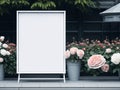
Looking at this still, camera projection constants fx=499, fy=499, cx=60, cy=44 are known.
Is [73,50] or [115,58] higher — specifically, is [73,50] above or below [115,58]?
above

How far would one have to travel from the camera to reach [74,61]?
13898 mm

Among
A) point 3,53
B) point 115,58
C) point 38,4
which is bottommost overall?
point 115,58

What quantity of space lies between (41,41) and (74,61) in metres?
1.14

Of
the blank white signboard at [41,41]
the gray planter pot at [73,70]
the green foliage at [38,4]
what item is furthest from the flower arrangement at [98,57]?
the green foliage at [38,4]

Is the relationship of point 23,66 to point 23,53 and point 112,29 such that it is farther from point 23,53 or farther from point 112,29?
point 112,29

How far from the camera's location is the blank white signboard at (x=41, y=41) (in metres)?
13.5

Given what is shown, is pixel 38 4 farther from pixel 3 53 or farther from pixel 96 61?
pixel 96 61

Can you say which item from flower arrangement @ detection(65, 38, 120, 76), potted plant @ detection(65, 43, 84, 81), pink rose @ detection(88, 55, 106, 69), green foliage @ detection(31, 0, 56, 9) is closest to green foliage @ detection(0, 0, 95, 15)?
green foliage @ detection(31, 0, 56, 9)

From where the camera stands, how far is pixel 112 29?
16438mm

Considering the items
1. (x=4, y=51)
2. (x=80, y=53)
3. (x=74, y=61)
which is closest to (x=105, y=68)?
(x=80, y=53)

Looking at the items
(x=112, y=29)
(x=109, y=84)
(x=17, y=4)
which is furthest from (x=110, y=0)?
(x=109, y=84)

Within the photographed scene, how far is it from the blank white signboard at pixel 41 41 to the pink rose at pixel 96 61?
76 centimetres

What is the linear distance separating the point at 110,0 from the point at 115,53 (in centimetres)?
325

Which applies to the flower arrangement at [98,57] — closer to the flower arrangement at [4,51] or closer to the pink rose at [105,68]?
the pink rose at [105,68]
